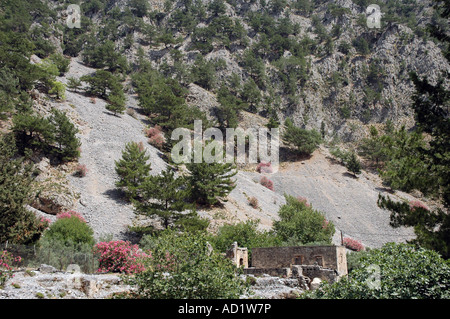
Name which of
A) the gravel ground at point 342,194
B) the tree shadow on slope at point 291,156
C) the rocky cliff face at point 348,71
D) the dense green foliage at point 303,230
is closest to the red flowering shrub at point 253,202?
the dense green foliage at point 303,230

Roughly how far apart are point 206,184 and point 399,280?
86.0ft

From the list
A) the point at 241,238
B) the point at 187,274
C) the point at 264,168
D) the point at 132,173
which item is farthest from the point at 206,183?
the point at 187,274

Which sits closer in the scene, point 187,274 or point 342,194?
point 187,274

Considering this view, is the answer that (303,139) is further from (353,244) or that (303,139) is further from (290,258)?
(290,258)

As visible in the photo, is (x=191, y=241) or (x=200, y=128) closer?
(x=191, y=241)

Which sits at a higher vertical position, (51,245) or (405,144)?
(405,144)

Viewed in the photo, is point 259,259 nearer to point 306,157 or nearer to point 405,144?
point 405,144

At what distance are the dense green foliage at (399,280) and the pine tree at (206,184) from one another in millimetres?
24524

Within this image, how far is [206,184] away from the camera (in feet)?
112

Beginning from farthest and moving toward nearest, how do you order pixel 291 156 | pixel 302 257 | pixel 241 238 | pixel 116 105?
pixel 291 156 < pixel 116 105 < pixel 241 238 < pixel 302 257

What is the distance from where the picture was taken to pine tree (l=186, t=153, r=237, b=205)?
111 feet

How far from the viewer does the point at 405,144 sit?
12.5m

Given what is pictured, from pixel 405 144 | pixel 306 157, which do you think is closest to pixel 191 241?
pixel 405 144
